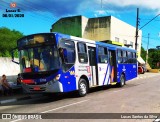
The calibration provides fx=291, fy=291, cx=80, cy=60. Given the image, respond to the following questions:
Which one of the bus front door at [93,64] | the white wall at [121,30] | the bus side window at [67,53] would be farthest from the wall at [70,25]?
the bus side window at [67,53]

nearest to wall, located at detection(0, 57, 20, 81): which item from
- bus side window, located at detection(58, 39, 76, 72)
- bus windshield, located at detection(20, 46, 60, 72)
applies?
bus windshield, located at detection(20, 46, 60, 72)

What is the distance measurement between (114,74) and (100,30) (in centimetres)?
2546

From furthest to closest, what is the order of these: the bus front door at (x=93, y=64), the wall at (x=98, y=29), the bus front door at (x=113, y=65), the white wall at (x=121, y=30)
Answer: the white wall at (x=121, y=30), the wall at (x=98, y=29), the bus front door at (x=113, y=65), the bus front door at (x=93, y=64)

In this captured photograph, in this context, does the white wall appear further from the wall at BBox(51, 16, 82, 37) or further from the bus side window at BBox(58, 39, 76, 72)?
the bus side window at BBox(58, 39, 76, 72)

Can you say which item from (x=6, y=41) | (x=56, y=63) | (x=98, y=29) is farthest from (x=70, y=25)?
(x=56, y=63)

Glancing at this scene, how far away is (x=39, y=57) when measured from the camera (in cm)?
1315

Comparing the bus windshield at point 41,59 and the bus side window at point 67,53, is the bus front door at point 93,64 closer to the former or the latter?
the bus side window at point 67,53

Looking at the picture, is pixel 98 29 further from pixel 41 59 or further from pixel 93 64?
pixel 41 59

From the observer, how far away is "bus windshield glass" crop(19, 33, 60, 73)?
12961 mm

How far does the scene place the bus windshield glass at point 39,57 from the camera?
1296 cm

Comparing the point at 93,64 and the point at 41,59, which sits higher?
the point at 41,59

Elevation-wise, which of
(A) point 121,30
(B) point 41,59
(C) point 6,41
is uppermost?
(A) point 121,30

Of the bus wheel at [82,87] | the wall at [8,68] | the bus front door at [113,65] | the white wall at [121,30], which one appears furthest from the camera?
the white wall at [121,30]

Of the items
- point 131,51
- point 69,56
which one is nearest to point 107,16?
point 131,51
